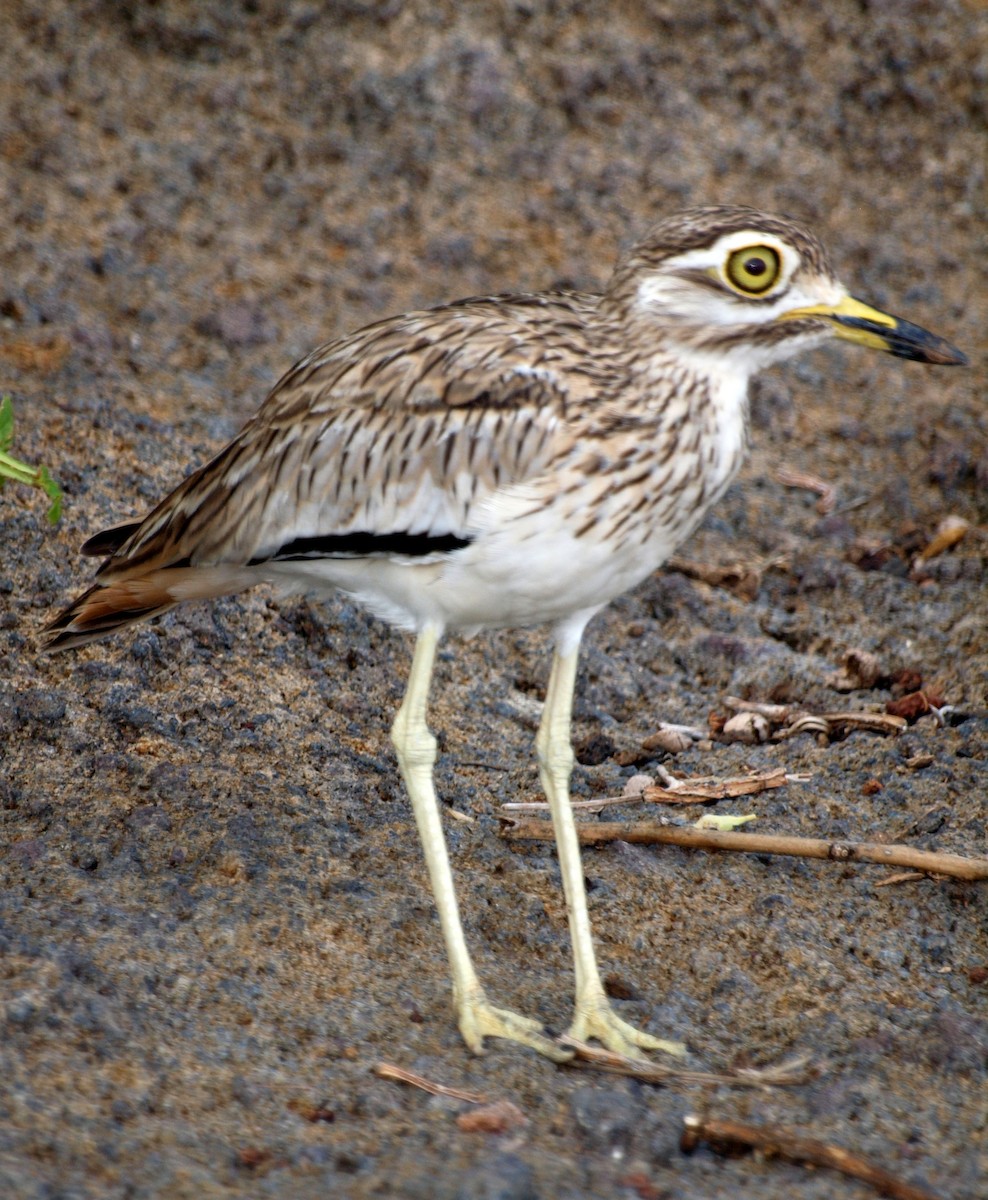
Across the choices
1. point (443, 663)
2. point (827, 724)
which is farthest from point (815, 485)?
point (443, 663)

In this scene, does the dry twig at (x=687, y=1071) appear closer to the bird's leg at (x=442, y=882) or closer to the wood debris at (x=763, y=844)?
the bird's leg at (x=442, y=882)

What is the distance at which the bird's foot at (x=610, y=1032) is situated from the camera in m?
3.21

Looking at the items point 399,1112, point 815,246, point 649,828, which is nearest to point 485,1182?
point 399,1112

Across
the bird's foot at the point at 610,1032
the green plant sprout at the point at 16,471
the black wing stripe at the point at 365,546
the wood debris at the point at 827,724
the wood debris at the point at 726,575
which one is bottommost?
the bird's foot at the point at 610,1032

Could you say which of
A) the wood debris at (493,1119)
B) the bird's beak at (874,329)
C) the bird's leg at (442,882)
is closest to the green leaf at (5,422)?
the bird's leg at (442,882)

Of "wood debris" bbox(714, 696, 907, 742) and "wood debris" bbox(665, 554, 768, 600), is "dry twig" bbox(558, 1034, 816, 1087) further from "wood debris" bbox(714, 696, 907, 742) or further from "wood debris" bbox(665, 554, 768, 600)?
"wood debris" bbox(665, 554, 768, 600)

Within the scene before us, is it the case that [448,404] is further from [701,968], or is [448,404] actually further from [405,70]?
[405,70]

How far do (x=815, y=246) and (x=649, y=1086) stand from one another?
1748 millimetres

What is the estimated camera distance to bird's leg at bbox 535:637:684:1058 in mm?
3230

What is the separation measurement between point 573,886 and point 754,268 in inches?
53.9

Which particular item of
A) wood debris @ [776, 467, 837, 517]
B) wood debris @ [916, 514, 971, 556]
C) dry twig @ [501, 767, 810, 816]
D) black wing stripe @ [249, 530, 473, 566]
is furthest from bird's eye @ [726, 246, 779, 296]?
wood debris @ [776, 467, 837, 517]

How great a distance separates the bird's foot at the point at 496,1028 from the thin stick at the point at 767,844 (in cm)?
72

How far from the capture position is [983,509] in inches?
221

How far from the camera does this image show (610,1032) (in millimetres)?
3229
